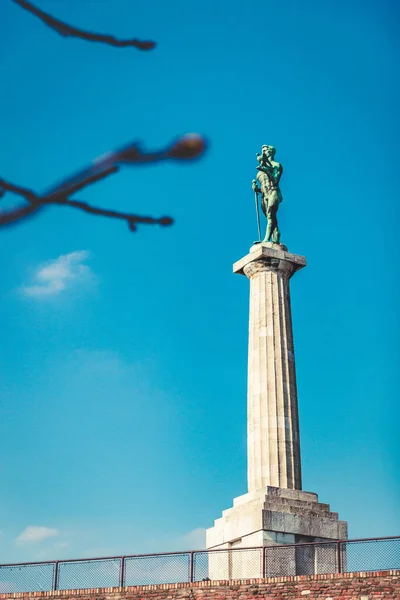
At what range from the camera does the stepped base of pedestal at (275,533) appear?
80.6ft

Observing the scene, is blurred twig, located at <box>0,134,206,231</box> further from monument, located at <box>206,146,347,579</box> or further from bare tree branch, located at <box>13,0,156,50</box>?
monument, located at <box>206,146,347,579</box>

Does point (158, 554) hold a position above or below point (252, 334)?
below

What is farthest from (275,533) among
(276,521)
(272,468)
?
(272,468)

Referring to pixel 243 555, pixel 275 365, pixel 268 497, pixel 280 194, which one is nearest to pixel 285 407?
pixel 275 365

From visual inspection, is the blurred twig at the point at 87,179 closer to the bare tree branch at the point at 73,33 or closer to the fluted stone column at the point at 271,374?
the bare tree branch at the point at 73,33

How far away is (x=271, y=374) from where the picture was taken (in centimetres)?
2841

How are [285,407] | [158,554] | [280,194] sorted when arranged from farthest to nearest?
[280,194]
[285,407]
[158,554]

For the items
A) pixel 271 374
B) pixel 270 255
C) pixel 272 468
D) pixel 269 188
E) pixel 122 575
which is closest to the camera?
pixel 122 575

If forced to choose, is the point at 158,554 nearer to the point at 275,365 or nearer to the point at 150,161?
the point at 275,365

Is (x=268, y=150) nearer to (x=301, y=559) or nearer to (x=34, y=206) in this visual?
(x=301, y=559)

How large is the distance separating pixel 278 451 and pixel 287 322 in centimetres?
411

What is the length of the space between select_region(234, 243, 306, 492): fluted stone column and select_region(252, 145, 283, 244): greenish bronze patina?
2.75 ft

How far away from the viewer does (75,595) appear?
2422 centimetres

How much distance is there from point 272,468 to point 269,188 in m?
8.98
